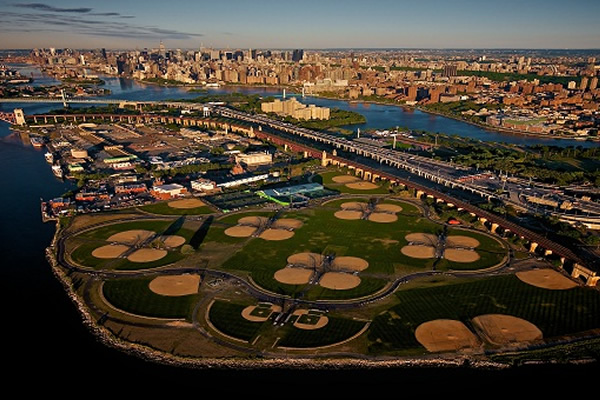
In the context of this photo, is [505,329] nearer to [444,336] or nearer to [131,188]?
[444,336]

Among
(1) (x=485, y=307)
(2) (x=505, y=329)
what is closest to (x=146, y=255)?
(1) (x=485, y=307)

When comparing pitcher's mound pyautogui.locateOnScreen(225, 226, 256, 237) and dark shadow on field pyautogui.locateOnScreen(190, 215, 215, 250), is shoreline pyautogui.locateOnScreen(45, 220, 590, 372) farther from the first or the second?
pitcher's mound pyautogui.locateOnScreen(225, 226, 256, 237)

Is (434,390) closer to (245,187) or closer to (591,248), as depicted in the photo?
(591,248)

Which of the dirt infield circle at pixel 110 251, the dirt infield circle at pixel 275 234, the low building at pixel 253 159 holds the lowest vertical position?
the dirt infield circle at pixel 110 251

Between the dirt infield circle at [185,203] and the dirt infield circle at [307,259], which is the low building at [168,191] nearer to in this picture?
the dirt infield circle at [185,203]

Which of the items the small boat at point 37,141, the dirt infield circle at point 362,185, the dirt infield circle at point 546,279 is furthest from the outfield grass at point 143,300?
the small boat at point 37,141

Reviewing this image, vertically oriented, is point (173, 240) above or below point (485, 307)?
above

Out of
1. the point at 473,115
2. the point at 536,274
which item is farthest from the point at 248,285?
the point at 473,115

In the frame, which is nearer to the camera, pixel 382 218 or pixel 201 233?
pixel 201 233
